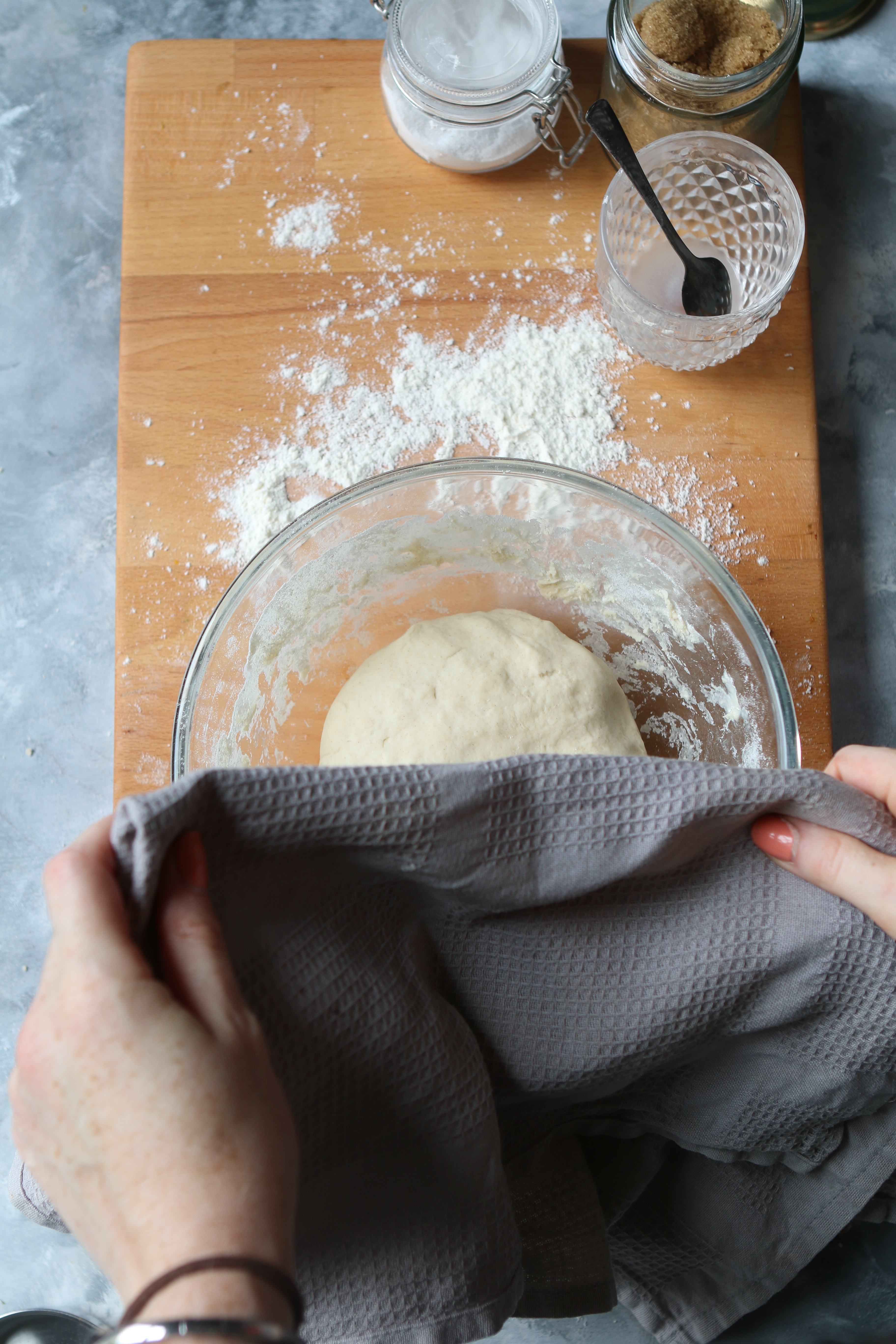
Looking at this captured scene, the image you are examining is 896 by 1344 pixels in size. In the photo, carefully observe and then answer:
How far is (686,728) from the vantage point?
0.85 m

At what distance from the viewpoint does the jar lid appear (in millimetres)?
828

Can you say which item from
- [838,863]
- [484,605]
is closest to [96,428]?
[484,605]

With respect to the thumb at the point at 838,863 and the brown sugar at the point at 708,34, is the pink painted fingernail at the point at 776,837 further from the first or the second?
the brown sugar at the point at 708,34

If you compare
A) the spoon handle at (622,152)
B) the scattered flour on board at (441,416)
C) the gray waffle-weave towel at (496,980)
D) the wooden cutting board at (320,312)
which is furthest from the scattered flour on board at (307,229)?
the gray waffle-weave towel at (496,980)

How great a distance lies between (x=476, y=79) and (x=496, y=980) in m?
0.74

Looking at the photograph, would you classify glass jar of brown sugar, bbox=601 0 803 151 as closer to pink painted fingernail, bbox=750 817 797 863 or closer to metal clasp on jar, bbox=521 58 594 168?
metal clasp on jar, bbox=521 58 594 168

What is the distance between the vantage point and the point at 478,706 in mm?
788

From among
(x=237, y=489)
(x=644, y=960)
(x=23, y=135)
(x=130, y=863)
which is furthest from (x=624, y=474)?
(x=23, y=135)

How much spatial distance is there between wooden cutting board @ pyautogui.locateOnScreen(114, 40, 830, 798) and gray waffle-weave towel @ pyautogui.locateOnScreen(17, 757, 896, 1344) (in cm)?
28

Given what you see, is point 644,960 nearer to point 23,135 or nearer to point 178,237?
point 178,237

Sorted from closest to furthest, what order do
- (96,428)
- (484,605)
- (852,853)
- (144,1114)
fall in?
(144,1114)
(852,853)
(484,605)
(96,428)

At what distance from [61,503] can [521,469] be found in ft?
1.76

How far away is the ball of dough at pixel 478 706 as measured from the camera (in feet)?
2.56

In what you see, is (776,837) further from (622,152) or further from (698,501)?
(622,152)
